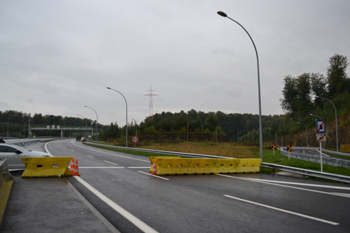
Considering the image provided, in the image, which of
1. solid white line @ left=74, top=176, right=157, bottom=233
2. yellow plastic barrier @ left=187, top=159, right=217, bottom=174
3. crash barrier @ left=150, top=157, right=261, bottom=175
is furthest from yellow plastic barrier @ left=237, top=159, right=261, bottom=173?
solid white line @ left=74, top=176, right=157, bottom=233

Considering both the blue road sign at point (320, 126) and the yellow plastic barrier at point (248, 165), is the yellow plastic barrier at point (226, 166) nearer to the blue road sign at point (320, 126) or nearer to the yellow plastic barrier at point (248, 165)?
the yellow plastic barrier at point (248, 165)

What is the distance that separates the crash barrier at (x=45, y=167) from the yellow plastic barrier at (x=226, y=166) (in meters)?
7.63

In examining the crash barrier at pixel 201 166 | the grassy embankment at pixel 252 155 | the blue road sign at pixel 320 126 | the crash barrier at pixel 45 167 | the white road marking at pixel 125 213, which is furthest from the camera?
the grassy embankment at pixel 252 155

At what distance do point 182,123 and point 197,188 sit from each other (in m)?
88.0

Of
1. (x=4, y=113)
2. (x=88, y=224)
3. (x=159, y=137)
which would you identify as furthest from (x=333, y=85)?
(x=4, y=113)

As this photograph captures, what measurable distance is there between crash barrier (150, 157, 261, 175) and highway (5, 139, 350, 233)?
2.49 metres

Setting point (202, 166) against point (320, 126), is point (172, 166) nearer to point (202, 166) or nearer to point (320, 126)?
point (202, 166)

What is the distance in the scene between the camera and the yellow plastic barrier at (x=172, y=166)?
13.5 meters

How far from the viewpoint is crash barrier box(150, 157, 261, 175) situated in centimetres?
1362

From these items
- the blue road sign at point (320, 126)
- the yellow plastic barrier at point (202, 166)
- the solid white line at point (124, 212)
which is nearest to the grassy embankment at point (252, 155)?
the blue road sign at point (320, 126)

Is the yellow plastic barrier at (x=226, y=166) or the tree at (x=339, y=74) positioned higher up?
the tree at (x=339, y=74)

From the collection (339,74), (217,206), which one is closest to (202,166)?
(217,206)

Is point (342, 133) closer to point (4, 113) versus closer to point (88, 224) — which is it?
point (88, 224)

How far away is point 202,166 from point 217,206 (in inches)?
287
